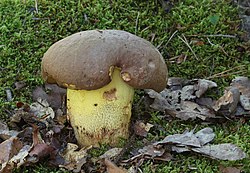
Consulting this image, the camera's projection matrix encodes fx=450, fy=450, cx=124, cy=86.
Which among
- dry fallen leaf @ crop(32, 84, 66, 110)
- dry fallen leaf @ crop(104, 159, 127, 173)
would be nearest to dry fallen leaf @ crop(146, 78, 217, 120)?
dry fallen leaf @ crop(32, 84, 66, 110)

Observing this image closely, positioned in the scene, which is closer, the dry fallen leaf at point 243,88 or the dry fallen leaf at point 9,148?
the dry fallen leaf at point 9,148

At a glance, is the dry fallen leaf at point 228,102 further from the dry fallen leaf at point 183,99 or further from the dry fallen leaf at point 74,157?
the dry fallen leaf at point 74,157

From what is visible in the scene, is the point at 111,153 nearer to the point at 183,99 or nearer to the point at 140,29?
the point at 183,99

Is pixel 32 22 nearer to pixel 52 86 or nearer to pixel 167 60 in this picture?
pixel 52 86

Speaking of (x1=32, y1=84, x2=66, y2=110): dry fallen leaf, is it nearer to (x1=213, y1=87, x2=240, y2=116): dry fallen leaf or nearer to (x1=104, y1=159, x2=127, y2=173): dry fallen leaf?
(x1=104, y1=159, x2=127, y2=173): dry fallen leaf

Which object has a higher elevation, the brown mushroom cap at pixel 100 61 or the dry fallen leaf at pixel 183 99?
the brown mushroom cap at pixel 100 61

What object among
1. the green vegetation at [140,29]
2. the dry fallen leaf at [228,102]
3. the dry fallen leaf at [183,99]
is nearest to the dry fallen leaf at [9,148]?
the green vegetation at [140,29]

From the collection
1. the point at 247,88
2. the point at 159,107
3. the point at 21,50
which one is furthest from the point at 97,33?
the point at 247,88
